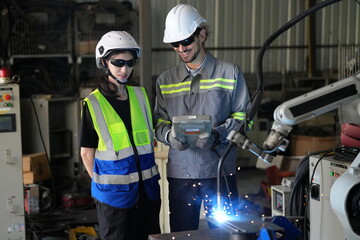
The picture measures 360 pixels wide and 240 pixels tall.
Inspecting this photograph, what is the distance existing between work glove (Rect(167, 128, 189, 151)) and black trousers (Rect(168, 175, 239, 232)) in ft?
0.74

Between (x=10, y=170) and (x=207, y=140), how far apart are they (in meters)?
2.03

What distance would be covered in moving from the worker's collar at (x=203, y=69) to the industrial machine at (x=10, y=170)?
176 centimetres

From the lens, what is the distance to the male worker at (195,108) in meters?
3.03

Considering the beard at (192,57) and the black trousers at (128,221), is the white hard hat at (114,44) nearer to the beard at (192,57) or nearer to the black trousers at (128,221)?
the beard at (192,57)

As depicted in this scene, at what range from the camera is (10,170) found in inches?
168

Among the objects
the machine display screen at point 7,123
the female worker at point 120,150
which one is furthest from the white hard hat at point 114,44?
the machine display screen at point 7,123

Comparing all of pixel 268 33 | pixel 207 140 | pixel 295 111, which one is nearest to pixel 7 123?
pixel 207 140

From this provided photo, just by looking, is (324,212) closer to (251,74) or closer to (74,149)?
(74,149)

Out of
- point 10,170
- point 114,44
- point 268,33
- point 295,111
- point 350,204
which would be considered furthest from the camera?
point 268,33

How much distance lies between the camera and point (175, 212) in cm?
310

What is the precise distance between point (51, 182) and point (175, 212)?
3.13 meters

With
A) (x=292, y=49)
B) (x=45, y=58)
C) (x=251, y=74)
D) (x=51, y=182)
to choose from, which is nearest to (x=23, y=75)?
(x=45, y=58)

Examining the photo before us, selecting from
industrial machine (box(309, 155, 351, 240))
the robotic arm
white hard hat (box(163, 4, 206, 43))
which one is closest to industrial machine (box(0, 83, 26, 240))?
white hard hat (box(163, 4, 206, 43))

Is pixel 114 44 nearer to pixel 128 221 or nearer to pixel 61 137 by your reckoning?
pixel 128 221
